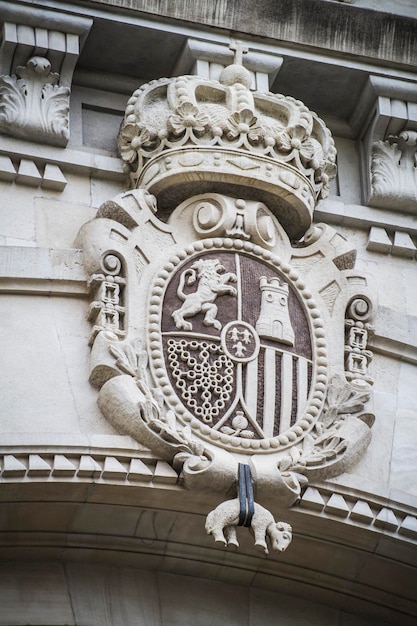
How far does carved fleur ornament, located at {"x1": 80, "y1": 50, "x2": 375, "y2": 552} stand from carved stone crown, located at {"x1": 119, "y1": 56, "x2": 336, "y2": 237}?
0.01 metres

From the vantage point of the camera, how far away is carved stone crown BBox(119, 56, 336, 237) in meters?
10.3

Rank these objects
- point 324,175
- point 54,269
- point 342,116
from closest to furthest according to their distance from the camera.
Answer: point 54,269 → point 324,175 → point 342,116

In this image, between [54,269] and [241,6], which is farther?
[241,6]

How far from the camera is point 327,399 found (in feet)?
32.7

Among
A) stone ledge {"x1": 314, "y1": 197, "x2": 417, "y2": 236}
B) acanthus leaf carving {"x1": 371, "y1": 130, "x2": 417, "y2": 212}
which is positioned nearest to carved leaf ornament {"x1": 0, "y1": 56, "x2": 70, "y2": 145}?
stone ledge {"x1": 314, "y1": 197, "x2": 417, "y2": 236}

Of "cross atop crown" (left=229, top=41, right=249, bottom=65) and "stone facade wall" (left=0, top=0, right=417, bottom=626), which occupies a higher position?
"cross atop crown" (left=229, top=41, right=249, bottom=65)

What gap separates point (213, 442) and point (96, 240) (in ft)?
4.06

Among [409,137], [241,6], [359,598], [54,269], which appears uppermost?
[241,6]

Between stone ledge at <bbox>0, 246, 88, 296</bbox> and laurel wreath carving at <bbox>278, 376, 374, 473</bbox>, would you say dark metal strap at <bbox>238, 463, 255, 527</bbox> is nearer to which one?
laurel wreath carving at <bbox>278, 376, 374, 473</bbox>

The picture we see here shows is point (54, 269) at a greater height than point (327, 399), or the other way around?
point (54, 269)

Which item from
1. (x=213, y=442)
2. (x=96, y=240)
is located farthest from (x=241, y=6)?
(x=213, y=442)

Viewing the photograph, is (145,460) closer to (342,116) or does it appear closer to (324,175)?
(324,175)

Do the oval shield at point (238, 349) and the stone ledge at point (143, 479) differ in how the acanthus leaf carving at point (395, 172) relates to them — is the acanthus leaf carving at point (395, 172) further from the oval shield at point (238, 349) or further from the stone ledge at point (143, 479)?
the stone ledge at point (143, 479)

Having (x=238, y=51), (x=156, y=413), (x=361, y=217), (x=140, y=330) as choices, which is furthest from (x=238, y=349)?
(x=238, y=51)
